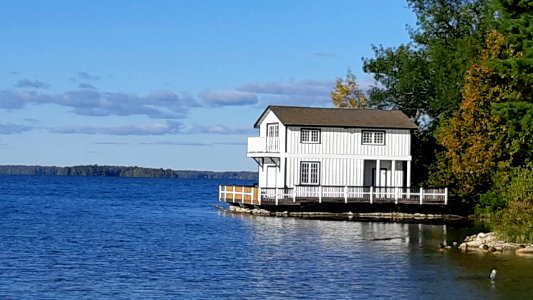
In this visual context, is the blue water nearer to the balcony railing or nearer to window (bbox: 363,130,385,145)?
the balcony railing

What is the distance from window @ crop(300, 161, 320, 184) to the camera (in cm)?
5862

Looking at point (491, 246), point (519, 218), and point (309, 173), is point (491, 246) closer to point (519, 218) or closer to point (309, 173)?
point (519, 218)

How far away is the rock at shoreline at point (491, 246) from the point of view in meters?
34.5

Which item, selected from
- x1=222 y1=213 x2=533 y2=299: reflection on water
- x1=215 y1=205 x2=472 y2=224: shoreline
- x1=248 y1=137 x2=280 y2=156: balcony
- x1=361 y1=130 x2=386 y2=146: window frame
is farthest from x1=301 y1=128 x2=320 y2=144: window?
x1=222 y1=213 x2=533 y2=299: reflection on water

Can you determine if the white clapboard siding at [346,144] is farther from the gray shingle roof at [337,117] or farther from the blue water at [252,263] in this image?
the blue water at [252,263]

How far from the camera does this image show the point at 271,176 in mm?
61062

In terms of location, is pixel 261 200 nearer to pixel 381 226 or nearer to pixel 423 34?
pixel 381 226

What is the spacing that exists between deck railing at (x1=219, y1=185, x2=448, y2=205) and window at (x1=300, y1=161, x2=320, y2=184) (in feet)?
8.04

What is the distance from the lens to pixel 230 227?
163 ft

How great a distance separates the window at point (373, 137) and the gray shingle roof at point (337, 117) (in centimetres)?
50

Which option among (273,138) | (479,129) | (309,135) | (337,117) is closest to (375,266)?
(479,129)

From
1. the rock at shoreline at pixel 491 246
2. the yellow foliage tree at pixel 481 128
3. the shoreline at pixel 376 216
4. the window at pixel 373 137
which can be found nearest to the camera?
the rock at shoreline at pixel 491 246

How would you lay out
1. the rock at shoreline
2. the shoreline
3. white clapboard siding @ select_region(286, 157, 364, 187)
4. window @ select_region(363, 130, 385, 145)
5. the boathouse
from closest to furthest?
the rock at shoreline → the shoreline → the boathouse → white clapboard siding @ select_region(286, 157, 364, 187) → window @ select_region(363, 130, 385, 145)

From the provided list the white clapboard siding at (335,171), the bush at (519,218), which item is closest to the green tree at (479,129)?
the white clapboard siding at (335,171)
